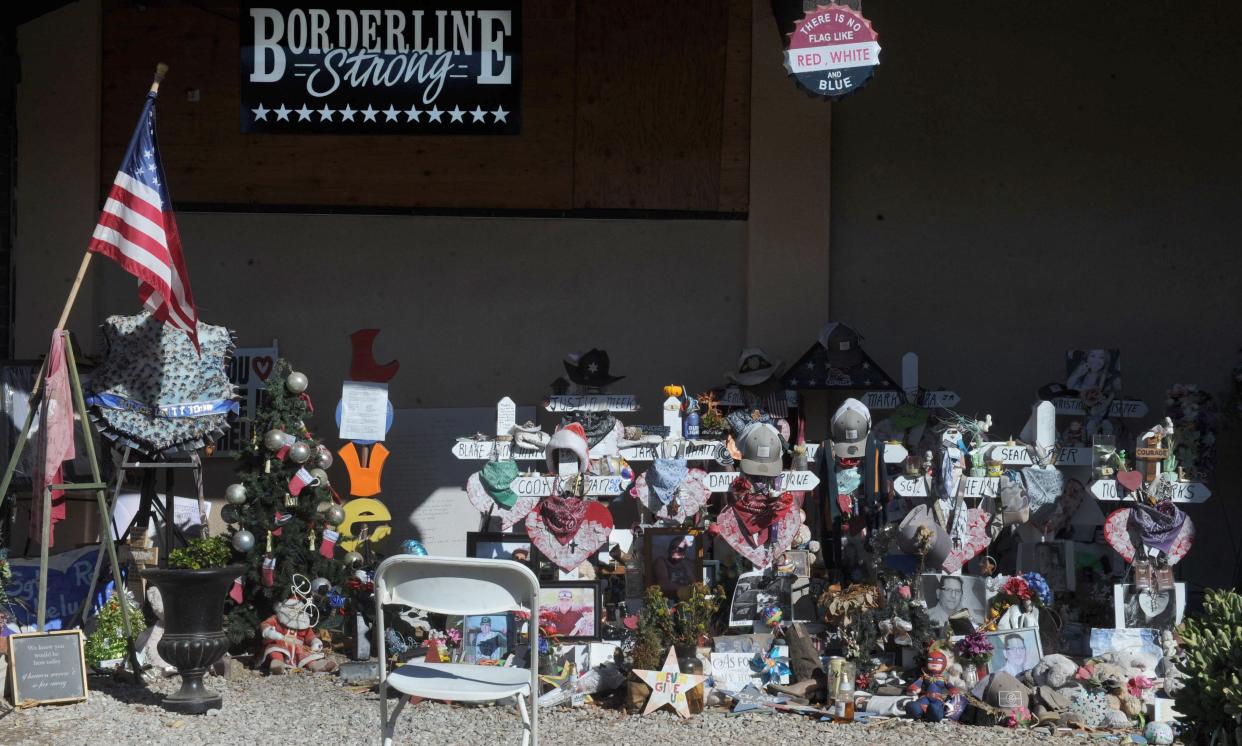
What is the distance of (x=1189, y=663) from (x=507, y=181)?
524 cm

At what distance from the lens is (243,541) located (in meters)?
7.00

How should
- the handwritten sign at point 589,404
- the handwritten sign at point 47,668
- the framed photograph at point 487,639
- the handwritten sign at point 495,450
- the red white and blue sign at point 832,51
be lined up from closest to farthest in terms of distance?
the handwritten sign at point 47,668 → the red white and blue sign at point 832,51 → the framed photograph at point 487,639 → the handwritten sign at point 495,450 → the handwritten sign at point 589,404

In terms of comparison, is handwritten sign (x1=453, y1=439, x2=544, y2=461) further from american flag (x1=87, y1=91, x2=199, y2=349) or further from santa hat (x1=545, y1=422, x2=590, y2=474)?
american flag (x1=87, y1=91, x2=199, y2=349)

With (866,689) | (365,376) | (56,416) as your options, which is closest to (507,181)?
(365,376)

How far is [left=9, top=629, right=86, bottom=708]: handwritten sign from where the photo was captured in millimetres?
6168

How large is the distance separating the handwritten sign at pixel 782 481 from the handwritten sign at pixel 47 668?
3.12 metres

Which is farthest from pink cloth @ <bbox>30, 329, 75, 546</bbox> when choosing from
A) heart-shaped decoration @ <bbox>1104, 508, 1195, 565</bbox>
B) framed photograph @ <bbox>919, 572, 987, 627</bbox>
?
heart-shaped decoration @ <bbox>1104, 508, 1195, 565</bbox>

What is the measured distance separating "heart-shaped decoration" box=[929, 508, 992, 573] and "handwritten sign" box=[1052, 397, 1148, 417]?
1283 millimetres

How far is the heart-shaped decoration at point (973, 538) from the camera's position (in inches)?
267

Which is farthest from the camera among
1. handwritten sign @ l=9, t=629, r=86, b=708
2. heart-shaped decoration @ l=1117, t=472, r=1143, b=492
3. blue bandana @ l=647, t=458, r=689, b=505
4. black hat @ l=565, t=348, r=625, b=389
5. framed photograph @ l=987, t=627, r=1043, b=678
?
black hat @ l=565, t=348, r=625, b=389

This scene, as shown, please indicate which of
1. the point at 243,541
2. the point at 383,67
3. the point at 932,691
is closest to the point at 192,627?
the point at 243,541

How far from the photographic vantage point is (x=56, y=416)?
21.5ft

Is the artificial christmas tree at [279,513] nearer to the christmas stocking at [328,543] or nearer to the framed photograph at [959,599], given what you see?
the christmas stocking at [328,543]

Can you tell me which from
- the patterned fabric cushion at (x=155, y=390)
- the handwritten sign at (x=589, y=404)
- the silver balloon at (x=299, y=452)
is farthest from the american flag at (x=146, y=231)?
the handwritten sign at (x=589, y=404)
